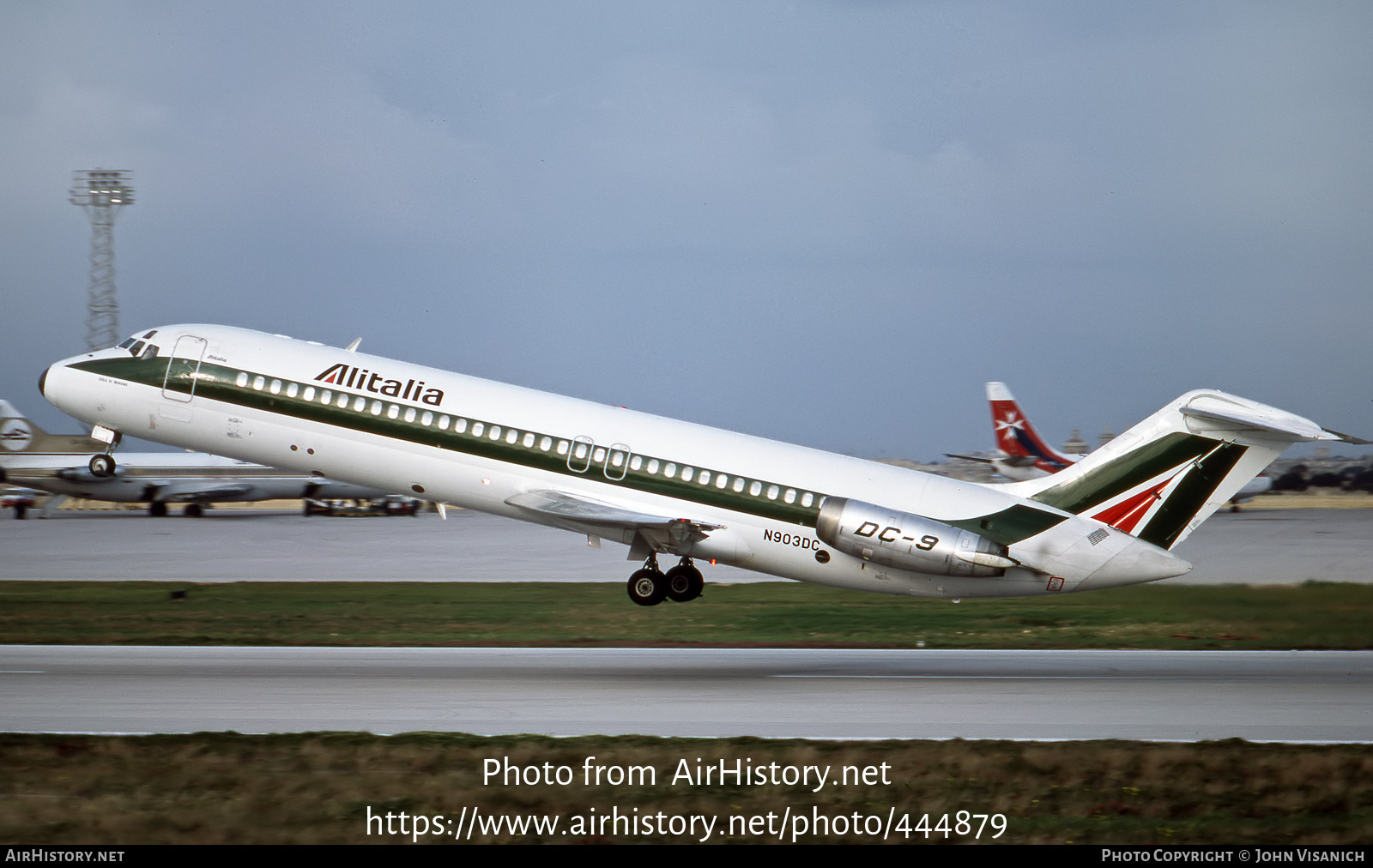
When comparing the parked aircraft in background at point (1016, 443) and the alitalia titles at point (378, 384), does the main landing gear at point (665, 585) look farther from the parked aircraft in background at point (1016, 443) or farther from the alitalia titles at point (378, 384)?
the parked aircraft in background at point (1016, 443)

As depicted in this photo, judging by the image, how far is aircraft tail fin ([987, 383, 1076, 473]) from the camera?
62219 millimetres

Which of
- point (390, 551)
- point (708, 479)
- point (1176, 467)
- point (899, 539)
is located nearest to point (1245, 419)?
point (1176, 467)

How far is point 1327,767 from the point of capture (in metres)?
16.0

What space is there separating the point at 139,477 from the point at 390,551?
28.6 meters

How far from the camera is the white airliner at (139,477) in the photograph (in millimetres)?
67312

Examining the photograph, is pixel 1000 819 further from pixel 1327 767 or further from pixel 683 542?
pixel 683 542

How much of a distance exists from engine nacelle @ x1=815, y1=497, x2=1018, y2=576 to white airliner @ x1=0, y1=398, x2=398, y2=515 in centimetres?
4576

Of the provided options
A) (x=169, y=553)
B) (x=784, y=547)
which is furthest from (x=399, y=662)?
(x=169, y=553)

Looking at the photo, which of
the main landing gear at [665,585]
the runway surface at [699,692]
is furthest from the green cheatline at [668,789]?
the main landing gear at [665,585]

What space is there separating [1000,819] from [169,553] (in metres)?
44.7

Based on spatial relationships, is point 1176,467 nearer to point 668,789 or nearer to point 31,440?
point 668,789

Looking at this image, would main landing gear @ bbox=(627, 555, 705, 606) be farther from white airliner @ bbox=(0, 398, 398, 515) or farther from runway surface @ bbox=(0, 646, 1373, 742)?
white airliner @ bbox=(0, 398, 398, 515)

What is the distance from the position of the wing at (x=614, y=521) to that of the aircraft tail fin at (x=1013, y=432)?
40.1 m
